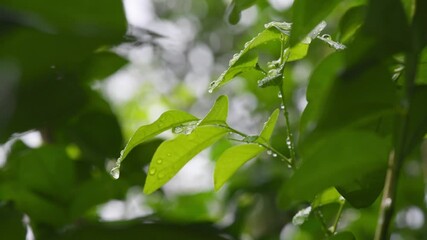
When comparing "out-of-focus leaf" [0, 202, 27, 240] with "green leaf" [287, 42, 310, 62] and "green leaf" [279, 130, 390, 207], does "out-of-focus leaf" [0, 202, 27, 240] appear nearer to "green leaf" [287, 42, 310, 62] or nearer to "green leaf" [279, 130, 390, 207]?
"green leaf" [279, 130, 390, 207]

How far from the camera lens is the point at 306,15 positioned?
49 centimetres

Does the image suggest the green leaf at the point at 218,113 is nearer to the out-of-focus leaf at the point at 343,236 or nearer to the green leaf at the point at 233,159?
the green leaf at the point at 233,159

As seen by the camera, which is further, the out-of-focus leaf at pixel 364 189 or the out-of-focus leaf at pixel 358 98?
the out-of-focus leaf at pixel 364 189

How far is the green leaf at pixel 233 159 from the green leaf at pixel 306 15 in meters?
0.20

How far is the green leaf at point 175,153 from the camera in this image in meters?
0.64

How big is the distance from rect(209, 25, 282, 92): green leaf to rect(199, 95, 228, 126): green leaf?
0.02 metres

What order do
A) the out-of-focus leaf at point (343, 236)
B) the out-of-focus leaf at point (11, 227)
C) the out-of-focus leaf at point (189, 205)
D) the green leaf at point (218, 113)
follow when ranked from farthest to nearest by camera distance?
the out-of-focus leaf at point (189, 205) → the green leaf at point (218, 113) → the out-of-focus leaf at point (343, 236) → the out-of-focus leaf at point (11, 227)

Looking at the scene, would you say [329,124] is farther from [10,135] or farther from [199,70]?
[199,70]

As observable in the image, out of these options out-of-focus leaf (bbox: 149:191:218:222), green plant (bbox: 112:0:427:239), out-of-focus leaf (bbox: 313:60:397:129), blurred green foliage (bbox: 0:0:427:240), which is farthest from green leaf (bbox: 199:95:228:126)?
out-of-focus leaf (bbox: 149:191:218:222)

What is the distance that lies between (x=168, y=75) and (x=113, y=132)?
7.04ft

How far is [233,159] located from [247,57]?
109 mm

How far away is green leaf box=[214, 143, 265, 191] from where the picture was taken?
68 cm

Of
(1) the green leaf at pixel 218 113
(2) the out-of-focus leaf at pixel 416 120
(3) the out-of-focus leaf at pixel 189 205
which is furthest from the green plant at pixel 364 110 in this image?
(3) the out-of-focus leaf at pixel 189 205

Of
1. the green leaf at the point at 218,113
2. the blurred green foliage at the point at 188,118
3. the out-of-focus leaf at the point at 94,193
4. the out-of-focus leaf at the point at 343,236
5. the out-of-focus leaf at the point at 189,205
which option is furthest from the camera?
the out-of-focus leaf at the point at 189,205
